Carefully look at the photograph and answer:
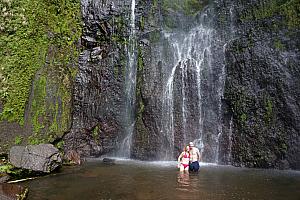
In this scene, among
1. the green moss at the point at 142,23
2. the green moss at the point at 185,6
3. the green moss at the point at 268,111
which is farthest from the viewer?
the green moss at the point at 185,6

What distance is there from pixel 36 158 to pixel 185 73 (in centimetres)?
704

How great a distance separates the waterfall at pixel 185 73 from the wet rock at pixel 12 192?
6.58 m

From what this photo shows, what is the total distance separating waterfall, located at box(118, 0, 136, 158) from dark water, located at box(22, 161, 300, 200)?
8.89ft

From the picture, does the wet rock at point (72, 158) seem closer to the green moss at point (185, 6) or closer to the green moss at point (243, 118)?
the green moss at point (243, 118)

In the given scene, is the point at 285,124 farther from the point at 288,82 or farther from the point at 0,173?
the point at 0,173

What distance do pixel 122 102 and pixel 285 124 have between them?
702 centimetres

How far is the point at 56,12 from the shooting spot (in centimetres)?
1466

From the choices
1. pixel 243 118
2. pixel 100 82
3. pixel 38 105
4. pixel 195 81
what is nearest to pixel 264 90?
pixel 243 118

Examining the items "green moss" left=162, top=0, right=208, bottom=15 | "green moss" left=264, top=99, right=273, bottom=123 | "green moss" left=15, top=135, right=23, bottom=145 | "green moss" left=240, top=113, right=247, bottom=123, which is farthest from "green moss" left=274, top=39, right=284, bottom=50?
"green moss" left=15, top=135, right=23, bottom=145

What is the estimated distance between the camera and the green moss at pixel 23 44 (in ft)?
40.1

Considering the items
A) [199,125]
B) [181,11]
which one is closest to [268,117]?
[199,125]

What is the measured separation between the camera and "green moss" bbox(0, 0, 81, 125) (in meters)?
12.2

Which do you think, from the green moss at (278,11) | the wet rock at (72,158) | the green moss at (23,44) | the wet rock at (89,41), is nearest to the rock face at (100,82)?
the wet rock at (89,41)

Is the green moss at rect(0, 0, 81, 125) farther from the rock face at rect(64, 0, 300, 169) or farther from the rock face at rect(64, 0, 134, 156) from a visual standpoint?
the rock face at rect(64, 0, 300, 169)
